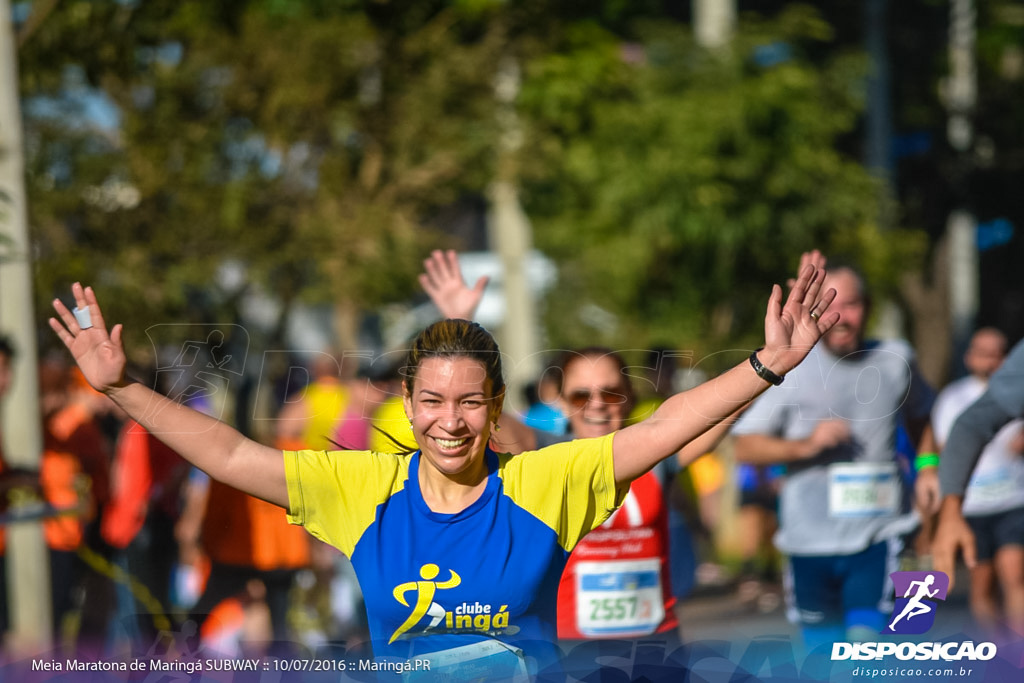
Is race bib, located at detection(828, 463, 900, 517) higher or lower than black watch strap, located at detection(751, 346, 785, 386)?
lower

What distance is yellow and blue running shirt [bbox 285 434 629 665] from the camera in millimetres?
3084

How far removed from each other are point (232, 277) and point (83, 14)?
17.9ft

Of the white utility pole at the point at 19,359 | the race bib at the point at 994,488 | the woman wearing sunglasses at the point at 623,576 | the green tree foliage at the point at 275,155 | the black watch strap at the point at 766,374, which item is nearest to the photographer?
the black watch strap at the point at 766,374

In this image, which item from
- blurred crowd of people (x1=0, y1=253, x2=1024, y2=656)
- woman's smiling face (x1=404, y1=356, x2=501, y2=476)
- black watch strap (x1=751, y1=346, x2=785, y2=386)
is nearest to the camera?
black watch strap (x1=751, y1=346, x2=785, y2=386)

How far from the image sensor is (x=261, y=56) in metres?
10.9

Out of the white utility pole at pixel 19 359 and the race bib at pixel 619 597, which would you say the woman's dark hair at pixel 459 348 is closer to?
the race bib at pixel 619 597

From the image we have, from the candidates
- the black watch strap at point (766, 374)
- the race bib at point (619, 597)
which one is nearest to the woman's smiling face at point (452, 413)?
the black watch strap at point (766, 374)

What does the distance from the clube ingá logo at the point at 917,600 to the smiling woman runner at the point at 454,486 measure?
108 centimetres

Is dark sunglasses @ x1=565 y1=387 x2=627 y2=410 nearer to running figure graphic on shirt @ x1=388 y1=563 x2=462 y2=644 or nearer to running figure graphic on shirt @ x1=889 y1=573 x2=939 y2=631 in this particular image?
running figure graphic on shirt @ x1=889 y1=573 x2=939 y2=631

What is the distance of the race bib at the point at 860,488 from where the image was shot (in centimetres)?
543

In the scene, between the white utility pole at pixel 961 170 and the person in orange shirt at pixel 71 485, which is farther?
the white utility pole at pixel 961 170

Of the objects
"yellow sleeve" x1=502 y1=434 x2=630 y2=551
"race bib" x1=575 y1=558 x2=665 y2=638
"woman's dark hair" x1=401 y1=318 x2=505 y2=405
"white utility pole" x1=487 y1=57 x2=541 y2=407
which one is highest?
"white utility pole" x1=487 y1=57 x2=541 y2=407

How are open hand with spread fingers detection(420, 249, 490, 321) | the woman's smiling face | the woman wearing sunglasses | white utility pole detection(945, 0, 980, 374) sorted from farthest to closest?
white utility pole detection(945, 0, 980, 374)
the woman wearing sunglasses
open hand with spread fingers detection(420, 249, 490, 321)
the woman's smiling face

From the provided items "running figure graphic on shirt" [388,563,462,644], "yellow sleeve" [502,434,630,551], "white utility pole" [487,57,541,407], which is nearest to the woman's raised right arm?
"running figure graphic on shirt" [388,563,462,644]
